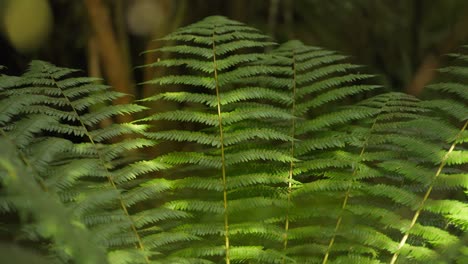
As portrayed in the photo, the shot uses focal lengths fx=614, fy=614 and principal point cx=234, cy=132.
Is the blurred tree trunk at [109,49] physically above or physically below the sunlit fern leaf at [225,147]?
above

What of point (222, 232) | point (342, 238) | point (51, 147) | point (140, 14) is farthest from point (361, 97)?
point (51, 147)

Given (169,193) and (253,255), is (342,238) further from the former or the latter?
(169,193)

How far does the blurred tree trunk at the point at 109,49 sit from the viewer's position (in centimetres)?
180

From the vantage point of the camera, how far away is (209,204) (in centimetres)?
96

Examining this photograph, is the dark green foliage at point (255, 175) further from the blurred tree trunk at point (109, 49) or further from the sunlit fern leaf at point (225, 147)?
the blurred tree trunk at point (109, 49)

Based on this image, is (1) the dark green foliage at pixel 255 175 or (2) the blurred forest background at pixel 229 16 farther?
(2) the blurred forest background at pixel 229 16

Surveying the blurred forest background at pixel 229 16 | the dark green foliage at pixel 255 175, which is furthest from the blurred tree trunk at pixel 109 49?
the dark green foliage at pixel 255 175

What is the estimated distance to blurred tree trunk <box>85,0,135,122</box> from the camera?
1.80 m

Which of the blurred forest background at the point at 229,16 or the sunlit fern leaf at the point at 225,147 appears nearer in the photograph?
the sunlit fern leaf at the point at 225,147

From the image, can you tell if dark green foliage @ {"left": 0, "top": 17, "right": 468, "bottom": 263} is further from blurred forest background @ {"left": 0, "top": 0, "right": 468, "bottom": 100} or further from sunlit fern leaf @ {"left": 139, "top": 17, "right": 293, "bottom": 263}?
blurred forest background @ {"left": 0, "top": 0, "right": 468, "bottom": 100}

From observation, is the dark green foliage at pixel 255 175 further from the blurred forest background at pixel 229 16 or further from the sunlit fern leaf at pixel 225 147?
the blurred forest background at pixel 229 16

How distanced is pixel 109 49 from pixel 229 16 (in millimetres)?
485

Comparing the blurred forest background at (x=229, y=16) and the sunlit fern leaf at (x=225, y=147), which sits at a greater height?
the blurred forest background at (x=229, y=16)

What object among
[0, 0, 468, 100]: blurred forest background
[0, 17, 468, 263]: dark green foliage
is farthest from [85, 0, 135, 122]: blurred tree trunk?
[0, 17, 468, 263]: dark green foliage
